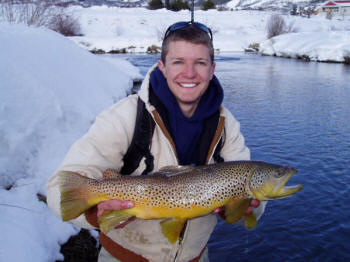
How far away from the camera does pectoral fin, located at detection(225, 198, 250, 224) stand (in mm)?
2025

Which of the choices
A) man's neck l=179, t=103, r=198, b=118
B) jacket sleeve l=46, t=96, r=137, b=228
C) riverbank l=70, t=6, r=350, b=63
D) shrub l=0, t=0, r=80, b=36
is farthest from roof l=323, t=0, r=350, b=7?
jacket sleeve l=46, t=96, r=137, b=228

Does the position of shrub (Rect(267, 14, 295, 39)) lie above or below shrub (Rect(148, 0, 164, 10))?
below

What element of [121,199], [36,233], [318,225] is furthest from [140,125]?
[318,225]

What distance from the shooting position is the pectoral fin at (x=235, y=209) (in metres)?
2.03

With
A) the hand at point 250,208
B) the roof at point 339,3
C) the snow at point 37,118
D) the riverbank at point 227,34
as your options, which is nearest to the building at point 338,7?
the roof at point 339,3

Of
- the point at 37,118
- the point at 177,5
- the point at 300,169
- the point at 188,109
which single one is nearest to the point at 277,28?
the point at 177,5

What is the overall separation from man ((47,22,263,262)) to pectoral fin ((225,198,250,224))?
15 centimetres

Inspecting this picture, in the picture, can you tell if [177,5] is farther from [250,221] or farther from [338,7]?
[250,221]

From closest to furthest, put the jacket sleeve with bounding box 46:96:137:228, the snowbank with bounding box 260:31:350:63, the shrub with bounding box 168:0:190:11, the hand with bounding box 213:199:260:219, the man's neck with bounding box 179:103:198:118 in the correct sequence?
the jacket sleeve with bounding box 46:96:137:228 → the hand with bounding box 213:199:260:219 → the man's neck with bounding box 179:103:198:118 → the snowbank with bounding box 260:31:350:63 → the shrub with bounding box 168:0:190:11

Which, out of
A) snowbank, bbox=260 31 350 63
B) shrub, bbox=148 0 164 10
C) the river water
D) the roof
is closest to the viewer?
the river water

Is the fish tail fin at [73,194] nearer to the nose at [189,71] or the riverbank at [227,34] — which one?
the nose at [189,71]

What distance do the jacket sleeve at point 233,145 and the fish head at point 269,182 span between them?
0.24m

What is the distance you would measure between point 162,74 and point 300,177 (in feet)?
13.3

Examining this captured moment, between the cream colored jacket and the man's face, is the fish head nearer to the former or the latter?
the cream colored jacket
